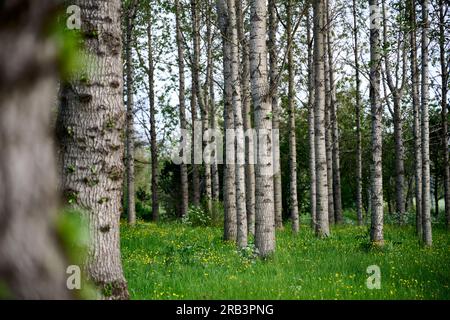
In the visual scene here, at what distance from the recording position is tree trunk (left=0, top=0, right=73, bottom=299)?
1322 millimetres

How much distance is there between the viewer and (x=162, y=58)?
26828 millimetres

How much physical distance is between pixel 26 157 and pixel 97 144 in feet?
12.1

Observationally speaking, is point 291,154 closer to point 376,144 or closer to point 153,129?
point 376,144

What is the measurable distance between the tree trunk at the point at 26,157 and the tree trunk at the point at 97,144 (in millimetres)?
3591

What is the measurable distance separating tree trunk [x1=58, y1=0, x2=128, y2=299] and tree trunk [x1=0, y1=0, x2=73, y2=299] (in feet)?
11.8

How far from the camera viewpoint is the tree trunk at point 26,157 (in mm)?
1322

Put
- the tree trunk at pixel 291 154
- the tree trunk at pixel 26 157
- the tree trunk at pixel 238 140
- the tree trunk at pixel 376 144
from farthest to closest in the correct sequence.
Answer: the tree trunk at pixel 291 154 < the tree trunk at pixel 376 144 < the tree trunk at pixel 238 140 < the tree trunk at pixel 26 157

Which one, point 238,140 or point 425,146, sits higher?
point 238,140

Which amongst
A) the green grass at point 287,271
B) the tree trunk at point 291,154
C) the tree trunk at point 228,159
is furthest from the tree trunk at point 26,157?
the tree trunk at point 291,154

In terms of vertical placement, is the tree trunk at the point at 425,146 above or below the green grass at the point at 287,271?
above

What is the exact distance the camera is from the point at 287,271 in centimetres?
856

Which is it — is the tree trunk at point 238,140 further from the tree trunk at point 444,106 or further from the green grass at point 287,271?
the tree trunk at point 444,106

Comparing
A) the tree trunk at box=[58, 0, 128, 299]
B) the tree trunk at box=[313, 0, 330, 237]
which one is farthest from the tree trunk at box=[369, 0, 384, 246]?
the tree trunk at box=[58, 0, 128, 299]

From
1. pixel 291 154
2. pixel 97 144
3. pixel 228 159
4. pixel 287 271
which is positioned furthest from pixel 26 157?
pixel 291 154
